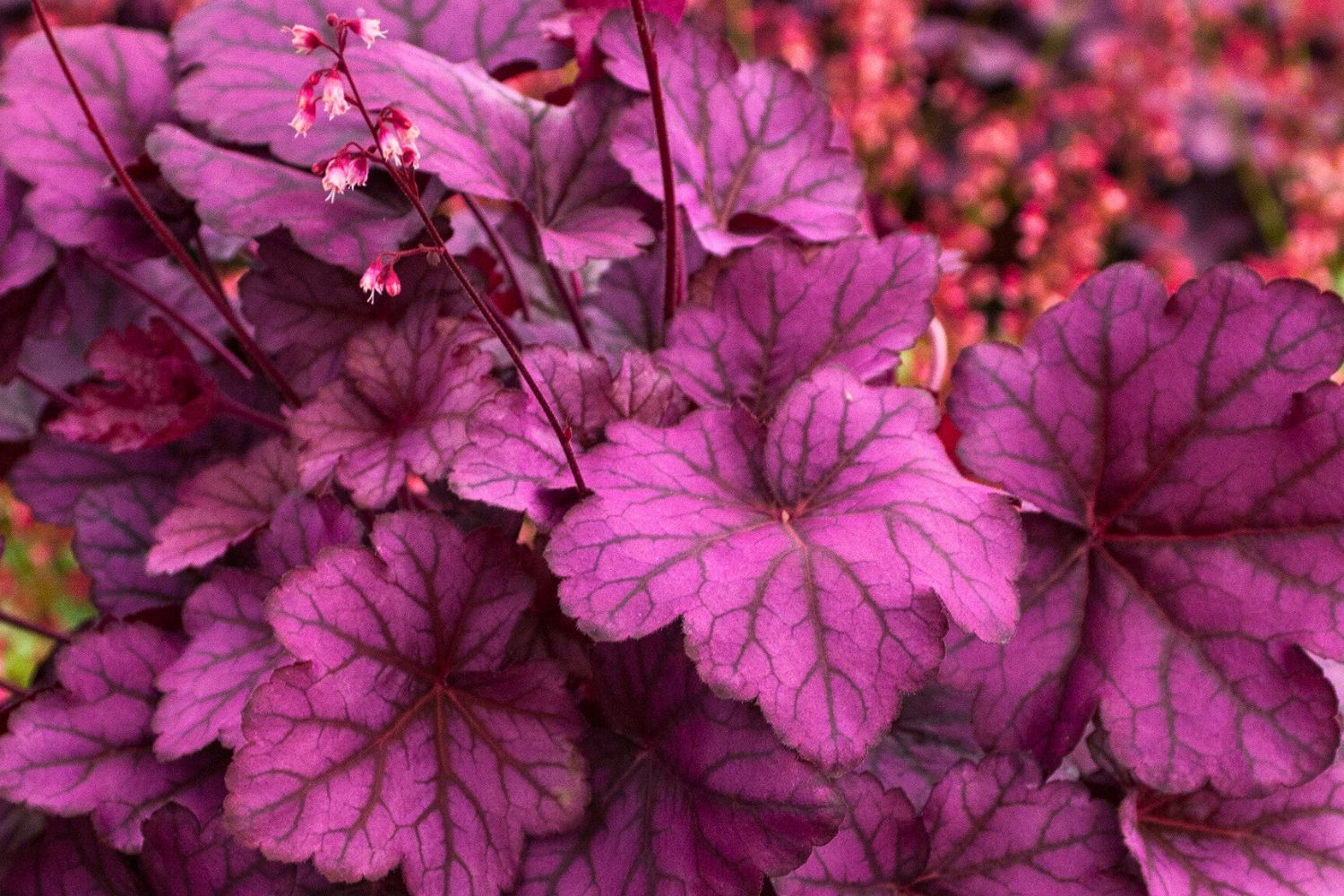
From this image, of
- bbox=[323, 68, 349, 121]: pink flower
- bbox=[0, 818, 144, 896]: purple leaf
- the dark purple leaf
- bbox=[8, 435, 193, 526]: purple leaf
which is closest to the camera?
bbox=[323, 68, 349, 121]: pink flower

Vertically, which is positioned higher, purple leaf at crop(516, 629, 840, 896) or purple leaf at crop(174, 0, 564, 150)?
purple leaf at crop(174, 0, 564, 150)

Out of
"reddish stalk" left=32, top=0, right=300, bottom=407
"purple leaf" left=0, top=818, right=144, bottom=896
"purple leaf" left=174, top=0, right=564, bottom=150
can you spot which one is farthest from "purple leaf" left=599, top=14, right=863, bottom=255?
"purple leaf" left=0, top=818, right=144, bottom=896

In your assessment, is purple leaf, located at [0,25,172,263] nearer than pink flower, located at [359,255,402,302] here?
A: No

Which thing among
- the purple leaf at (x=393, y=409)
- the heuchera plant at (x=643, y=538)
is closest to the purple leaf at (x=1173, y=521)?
the heuchera plant at (x=643, y=538)

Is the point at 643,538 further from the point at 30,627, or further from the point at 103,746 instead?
the point at 30,627

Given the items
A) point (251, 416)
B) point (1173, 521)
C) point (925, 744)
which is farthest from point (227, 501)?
point (1173, 521)

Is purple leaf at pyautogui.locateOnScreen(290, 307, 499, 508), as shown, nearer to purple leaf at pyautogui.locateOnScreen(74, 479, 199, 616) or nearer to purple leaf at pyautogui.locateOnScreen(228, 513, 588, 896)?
purple leaf at pyautogui.locateOnScreen(228, 513, 588, 896)

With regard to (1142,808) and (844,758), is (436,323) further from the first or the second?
(1142,808)
